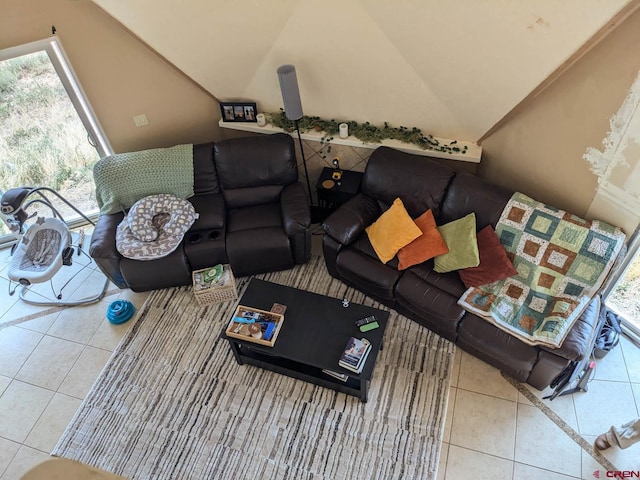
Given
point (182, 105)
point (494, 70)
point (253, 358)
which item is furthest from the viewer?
point (182, 105)

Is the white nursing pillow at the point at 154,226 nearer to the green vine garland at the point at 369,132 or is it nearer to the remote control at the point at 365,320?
the green vine garland at the point at 369,132

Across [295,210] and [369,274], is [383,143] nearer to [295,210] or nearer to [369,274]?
[295,210]

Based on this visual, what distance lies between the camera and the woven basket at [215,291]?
3.58m

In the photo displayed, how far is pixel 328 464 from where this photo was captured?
2791mm

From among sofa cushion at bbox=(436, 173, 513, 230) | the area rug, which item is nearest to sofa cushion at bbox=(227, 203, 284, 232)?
the area rug

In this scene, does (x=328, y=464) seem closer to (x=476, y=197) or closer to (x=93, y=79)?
(x=476, y=197)

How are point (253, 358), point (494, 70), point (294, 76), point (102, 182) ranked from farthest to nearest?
point (102, 182) < point (294, 76) < point (253, 358) < point (494, 70)

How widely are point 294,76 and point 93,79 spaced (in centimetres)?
182

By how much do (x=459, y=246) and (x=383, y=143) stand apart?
1230 mm

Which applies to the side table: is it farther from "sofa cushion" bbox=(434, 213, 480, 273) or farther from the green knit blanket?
the green knit blanket

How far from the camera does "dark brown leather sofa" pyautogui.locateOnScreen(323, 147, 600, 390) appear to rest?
287 cm

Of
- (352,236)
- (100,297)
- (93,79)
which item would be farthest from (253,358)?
(93,79)

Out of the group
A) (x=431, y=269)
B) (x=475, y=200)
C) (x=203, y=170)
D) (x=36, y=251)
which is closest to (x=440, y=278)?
(x=431, y=269)

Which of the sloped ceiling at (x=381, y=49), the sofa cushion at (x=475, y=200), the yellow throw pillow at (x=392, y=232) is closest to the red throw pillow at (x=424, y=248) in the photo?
the yellow throw pillow at (x=392, y=232)
